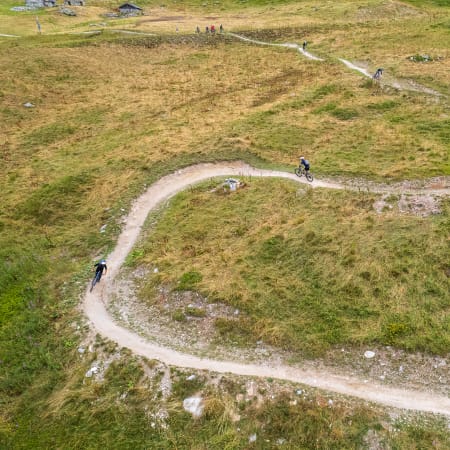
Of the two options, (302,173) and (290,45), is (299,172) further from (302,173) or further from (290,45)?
(290,45)

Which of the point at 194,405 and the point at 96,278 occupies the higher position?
the point at 96,278

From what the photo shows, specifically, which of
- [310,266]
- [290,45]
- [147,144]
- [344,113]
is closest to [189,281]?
[310,266]

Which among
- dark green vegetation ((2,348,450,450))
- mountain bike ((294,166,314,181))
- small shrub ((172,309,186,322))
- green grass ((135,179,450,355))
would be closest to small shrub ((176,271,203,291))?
green grass ((135,179,450,355))

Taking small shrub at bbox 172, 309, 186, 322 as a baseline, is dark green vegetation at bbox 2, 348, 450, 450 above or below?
below

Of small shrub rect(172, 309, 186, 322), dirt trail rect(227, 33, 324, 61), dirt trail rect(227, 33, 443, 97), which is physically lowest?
small shrub rect(172, 309, 186, 322)

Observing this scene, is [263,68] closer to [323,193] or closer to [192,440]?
[323,193]

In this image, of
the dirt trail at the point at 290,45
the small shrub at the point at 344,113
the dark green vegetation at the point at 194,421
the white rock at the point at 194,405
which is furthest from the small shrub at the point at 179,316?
the dirt trail at the point at 290,45

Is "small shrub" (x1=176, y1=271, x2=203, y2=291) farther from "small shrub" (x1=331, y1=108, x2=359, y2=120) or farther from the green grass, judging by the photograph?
"small shrub" (x1=331, y1=108, x2=359, y2=120)
